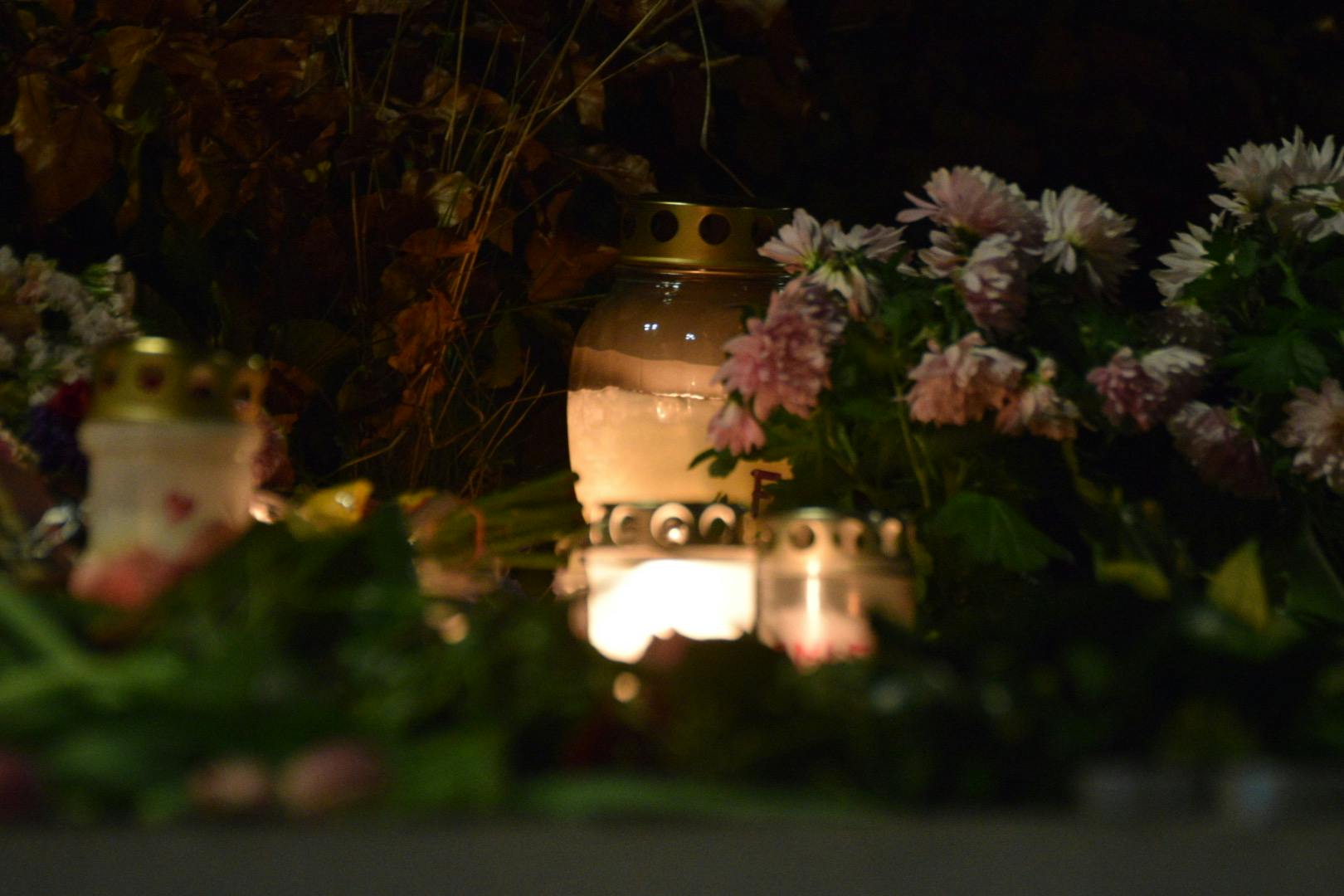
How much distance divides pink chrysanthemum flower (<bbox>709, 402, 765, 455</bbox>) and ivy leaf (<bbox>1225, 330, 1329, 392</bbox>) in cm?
33

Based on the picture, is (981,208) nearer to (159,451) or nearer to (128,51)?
(159,451)

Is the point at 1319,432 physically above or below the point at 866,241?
below

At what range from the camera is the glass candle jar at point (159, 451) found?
0.61 meters

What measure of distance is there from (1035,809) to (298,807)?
0.21m

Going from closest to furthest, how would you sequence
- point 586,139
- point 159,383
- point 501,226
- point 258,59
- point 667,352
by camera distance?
1. point 159,383
2. point 667,352
3. point 258,59
4. point 501,226
5. point 586,139

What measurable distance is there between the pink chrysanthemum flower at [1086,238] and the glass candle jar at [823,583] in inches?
16.9

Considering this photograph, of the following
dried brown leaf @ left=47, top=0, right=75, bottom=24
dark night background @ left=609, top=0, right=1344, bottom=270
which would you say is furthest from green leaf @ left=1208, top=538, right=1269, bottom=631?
dark night background @ left=609, top=0, right=1344, bottom=270

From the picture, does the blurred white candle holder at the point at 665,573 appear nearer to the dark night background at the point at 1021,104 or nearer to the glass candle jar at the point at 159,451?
the glass candle jar at the point at 159,451

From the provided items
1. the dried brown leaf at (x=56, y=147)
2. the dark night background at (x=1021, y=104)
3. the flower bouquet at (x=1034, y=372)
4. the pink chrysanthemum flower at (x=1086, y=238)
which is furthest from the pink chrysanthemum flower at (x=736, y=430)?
the dark night background at (x=1021, y=104)

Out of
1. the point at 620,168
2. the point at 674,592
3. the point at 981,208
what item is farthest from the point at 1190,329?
the point at 620,168

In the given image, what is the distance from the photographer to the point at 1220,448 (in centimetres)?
105

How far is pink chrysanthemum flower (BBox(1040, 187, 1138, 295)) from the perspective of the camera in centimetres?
105

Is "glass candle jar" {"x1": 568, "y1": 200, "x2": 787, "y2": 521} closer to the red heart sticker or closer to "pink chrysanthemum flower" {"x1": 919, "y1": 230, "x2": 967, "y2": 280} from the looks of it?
"pink chrysanthemum flower" {"x1": 919, "y1": 230, "x2": 967, "y2": 280}

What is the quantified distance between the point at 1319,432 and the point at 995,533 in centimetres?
23
